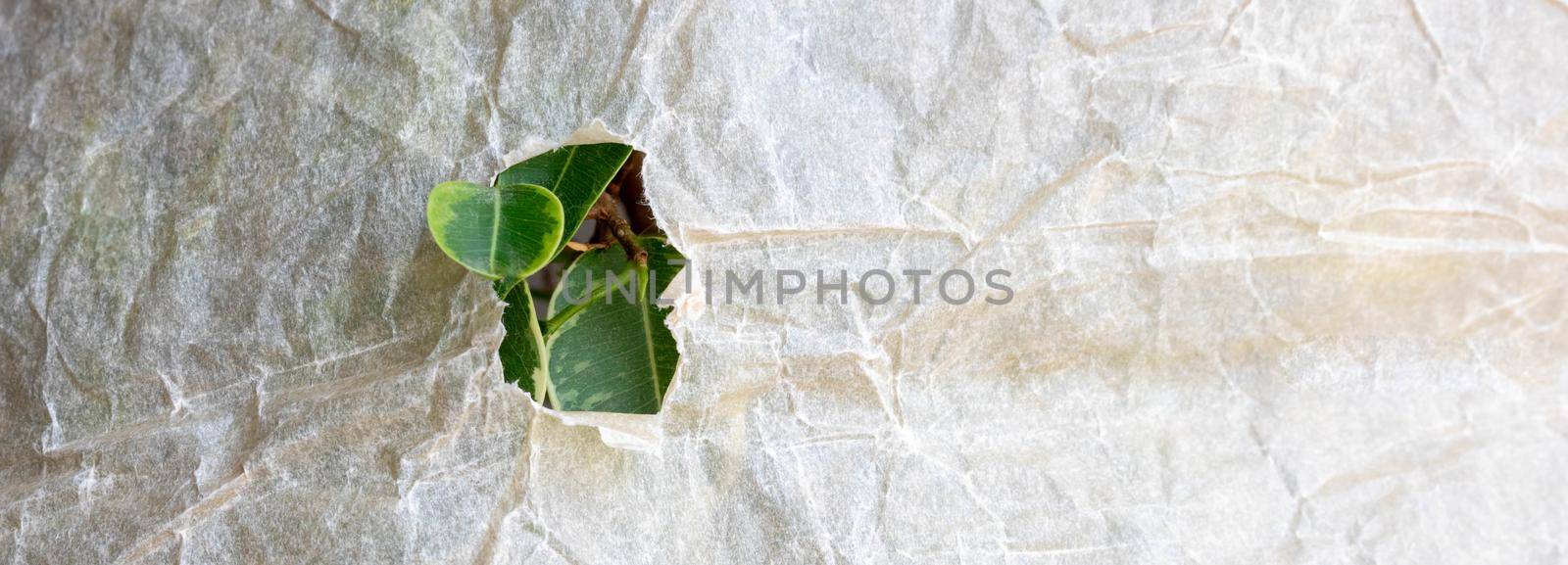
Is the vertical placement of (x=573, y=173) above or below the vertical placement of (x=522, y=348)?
above

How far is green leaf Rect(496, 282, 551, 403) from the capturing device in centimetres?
73

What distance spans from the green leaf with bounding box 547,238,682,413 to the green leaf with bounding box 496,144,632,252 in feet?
0.18

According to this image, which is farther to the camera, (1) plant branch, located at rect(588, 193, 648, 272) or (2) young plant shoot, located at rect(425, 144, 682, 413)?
(1) plant branch, located at rect(588, 193, 648, 272)

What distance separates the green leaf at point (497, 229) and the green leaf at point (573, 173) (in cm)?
3

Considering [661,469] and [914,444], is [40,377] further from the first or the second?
[914,444]

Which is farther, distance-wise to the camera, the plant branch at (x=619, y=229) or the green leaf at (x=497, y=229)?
the plant branch at (x=619, y=229)

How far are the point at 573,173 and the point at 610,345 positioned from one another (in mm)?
118

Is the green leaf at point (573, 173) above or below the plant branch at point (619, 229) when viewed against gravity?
above

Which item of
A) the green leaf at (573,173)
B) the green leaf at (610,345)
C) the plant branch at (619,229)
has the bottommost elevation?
the green leaf at (610,345)

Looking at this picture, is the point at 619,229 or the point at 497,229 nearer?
the point at 497,229

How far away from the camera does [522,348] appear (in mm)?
739

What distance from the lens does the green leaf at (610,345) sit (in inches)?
29.7

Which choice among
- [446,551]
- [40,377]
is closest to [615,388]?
[446,551]

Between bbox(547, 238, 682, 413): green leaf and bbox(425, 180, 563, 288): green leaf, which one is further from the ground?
bbox(425, 180, 563, 288): green leaf
